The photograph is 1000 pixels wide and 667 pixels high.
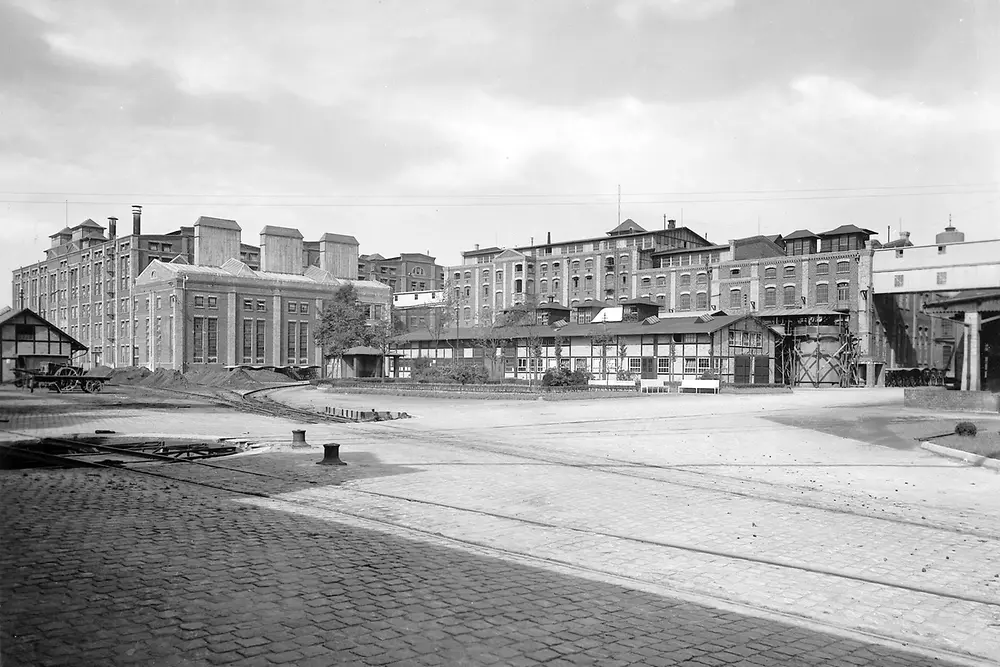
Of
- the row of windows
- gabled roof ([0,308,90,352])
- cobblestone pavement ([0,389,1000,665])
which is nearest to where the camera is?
cobblestone pavement ([0,389,1000,665])

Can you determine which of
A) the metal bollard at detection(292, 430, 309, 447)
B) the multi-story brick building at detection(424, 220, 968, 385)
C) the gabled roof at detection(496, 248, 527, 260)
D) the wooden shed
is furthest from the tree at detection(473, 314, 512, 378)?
the metal bollard at detection(292, 430, 309, 447)

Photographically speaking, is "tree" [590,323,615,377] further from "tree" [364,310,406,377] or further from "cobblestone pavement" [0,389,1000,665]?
"cobblestone pavement" [0,389,1000,665]

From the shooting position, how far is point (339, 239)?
91438 millimetres

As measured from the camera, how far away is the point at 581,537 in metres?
8.05

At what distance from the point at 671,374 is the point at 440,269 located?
81233 mm

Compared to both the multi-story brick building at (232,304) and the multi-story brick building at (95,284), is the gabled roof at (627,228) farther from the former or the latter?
the multi-story brick building at (95,284)

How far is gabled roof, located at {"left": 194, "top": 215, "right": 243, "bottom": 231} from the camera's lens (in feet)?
267

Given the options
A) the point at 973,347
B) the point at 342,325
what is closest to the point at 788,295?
the point at 973,347

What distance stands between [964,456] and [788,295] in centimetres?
6203

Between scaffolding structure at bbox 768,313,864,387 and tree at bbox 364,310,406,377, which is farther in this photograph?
tree at bbox 364,310,406,377

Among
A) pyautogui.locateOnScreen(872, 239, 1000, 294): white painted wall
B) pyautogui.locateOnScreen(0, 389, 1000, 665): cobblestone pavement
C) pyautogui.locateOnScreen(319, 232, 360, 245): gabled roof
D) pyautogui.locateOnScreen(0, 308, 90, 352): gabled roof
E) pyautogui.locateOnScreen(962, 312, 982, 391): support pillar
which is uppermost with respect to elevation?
pyautogui.locateOnScreen(319, 232, 360, 245): gabled roof

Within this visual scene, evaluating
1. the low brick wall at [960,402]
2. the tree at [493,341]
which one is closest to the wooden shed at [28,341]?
the tree at [493,341]

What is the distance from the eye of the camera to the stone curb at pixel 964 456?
14.1m

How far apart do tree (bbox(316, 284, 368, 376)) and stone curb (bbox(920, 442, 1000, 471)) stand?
59512 mm
